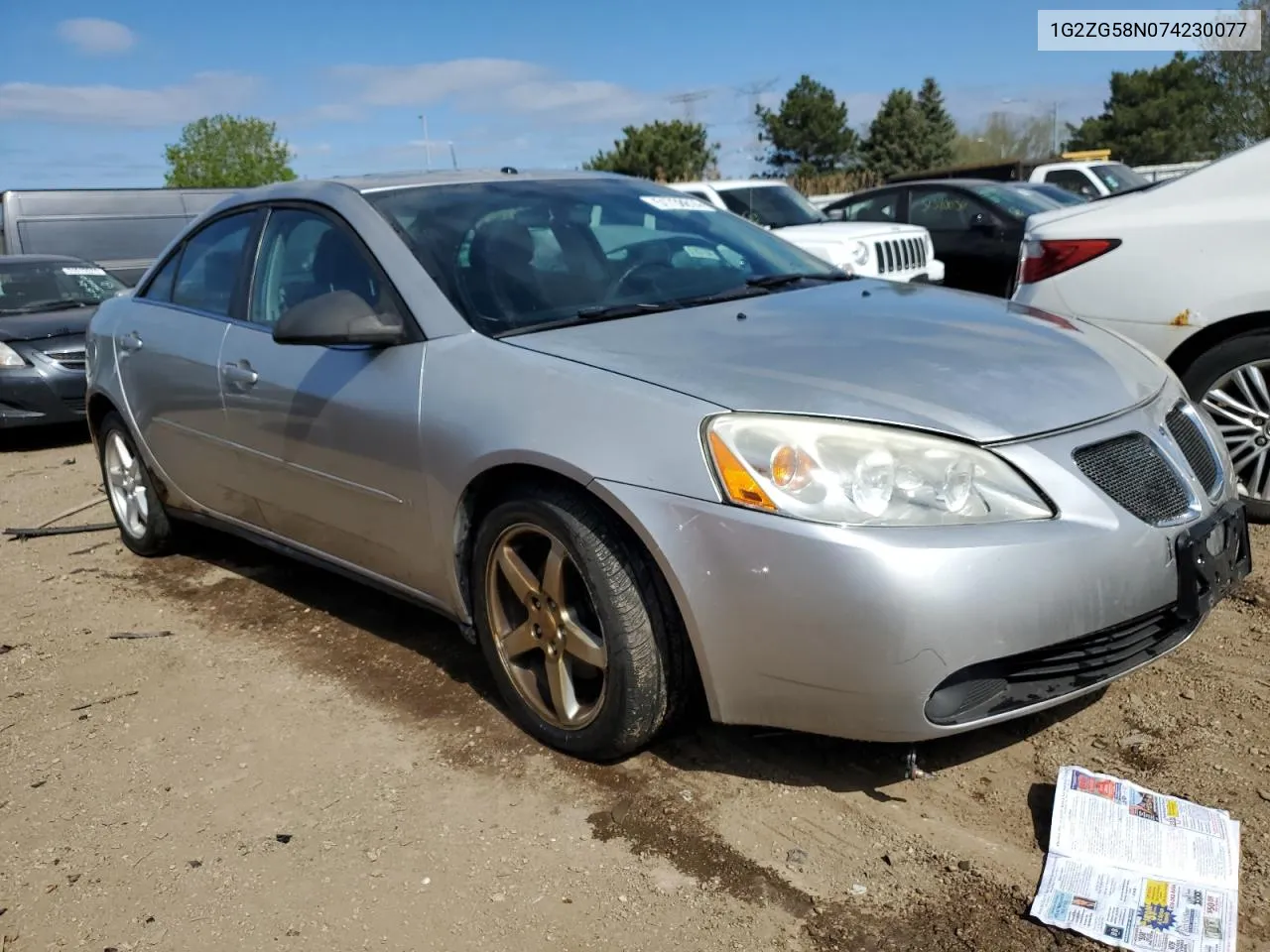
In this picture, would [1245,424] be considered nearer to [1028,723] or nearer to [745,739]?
[1028,723]

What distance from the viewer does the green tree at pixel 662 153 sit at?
51312 millimetres

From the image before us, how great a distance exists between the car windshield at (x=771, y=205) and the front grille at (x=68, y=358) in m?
6.56

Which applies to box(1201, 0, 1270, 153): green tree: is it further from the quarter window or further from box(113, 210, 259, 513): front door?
box(113, 210, 259, 513): front door

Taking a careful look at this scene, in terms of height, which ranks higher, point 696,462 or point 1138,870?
point 696,462

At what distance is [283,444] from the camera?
371 cm

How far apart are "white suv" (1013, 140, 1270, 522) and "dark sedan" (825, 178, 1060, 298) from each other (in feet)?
22.8

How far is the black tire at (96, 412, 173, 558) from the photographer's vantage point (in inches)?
199

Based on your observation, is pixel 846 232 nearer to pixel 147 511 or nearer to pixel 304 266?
pixel 147 511

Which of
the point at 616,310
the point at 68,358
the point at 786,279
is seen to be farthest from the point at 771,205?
the point at 616,310

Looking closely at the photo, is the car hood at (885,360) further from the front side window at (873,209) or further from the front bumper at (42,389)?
the front side window at (873,209)

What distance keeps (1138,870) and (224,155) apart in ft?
223

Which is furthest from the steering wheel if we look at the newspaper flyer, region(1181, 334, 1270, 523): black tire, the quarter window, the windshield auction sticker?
the quarter window

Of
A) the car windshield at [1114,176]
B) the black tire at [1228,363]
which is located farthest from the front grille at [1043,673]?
the car windshield at [1114,176]

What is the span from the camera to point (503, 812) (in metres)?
2.80
